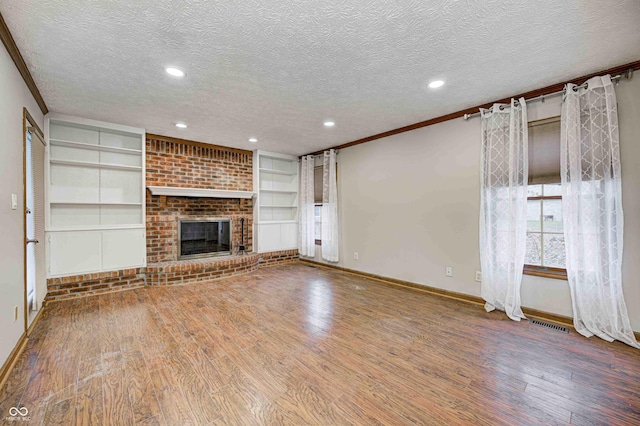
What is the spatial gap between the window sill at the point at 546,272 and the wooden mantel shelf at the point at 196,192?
182 inches

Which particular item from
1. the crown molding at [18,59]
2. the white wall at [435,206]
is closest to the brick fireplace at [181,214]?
the crown molding at [18,59]

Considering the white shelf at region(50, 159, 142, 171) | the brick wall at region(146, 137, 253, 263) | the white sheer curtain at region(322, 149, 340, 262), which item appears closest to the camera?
the white shelf at region(50, 159, 142, 171)

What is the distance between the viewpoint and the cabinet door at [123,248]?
400 centimetres

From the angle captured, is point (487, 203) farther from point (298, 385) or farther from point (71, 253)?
point (71, 253)

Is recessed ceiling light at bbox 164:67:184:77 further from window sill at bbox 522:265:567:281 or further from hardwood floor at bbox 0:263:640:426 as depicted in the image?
window sill at bbox 522:265:567:281

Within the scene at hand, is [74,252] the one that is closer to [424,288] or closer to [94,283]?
[94,283]

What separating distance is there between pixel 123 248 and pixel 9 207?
214 centimetres

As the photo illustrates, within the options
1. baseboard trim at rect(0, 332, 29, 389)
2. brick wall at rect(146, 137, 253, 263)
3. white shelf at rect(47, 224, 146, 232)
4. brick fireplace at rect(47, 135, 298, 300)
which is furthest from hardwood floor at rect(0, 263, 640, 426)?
brick wall at rect(146, 137, 253, 263)

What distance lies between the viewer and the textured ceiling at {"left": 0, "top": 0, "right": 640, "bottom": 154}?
5.88 feet

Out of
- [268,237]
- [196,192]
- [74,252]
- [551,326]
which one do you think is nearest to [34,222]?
[74,252]

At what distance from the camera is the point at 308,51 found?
2.23m

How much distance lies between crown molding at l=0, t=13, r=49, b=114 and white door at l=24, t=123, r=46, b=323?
1.27ft

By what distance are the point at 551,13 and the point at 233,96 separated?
2.80 m

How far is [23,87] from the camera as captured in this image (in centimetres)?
256
